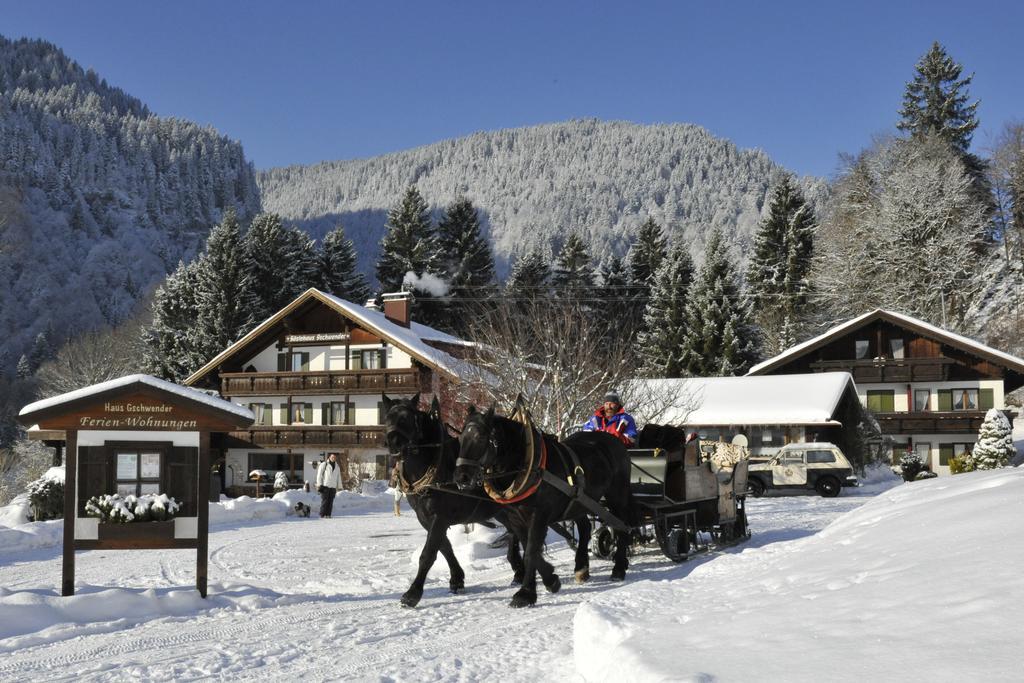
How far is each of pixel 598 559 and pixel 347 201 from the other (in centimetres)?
18440

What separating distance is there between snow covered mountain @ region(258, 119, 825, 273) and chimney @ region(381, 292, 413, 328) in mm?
83046

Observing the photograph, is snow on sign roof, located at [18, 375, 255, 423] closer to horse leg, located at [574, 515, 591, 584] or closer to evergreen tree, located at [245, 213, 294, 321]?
horse leg, located at [574, 515, 591, 584]

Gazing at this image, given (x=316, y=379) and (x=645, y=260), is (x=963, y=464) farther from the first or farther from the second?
(x=645, y=260)

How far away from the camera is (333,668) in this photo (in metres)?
7.30

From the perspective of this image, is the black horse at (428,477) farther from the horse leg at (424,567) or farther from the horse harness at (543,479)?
the horse harness at (543,479)

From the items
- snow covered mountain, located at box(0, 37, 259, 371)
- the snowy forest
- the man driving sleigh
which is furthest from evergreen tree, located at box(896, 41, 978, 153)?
snow covered mountain, located at box(0, 37, 259, 371)

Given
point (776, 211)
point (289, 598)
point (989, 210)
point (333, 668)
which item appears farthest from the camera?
point (776, 211)

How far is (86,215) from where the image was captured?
156250mm

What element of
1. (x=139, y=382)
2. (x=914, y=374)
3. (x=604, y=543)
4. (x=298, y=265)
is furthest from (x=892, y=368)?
(x=139, y=382)

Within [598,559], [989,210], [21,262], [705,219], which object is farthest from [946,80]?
[21,262]

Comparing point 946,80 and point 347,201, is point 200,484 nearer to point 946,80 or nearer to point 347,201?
point 946,80

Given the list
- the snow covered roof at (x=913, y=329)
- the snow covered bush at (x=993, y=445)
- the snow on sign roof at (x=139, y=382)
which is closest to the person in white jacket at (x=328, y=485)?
the snow on sign roof at (x=139, y=382)

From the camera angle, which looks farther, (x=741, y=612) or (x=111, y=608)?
(x=111, y=608)

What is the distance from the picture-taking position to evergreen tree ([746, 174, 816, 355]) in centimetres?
6169
